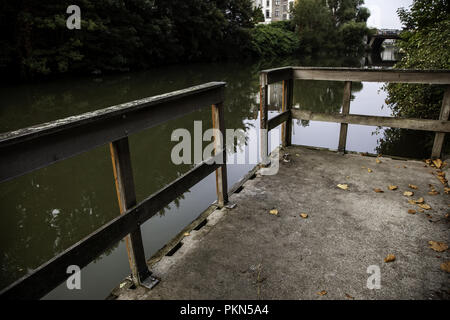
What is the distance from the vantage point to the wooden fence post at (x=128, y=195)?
2.31m

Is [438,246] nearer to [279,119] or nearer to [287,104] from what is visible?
[279,119]

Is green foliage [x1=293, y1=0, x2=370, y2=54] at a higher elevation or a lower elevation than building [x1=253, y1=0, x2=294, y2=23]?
lower

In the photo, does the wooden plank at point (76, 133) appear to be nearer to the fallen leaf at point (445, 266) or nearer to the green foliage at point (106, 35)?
the fallen leaf at point (445, 266)

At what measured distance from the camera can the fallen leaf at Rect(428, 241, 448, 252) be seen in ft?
9.65

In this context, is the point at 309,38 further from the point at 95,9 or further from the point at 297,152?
the point at 297,152

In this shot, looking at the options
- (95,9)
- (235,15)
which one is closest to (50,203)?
(95,9)

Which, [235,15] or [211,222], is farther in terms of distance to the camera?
[235,15]

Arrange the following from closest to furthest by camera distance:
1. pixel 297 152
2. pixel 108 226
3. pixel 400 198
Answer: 1. pixel 108 226
2. pixel 400 198
3. pixel 297 152

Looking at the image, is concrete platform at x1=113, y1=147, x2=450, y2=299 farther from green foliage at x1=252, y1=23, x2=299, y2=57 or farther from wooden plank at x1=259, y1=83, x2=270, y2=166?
green foliage at x1=252, y1=23, x2=299, y2=57

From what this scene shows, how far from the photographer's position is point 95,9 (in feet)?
72.8

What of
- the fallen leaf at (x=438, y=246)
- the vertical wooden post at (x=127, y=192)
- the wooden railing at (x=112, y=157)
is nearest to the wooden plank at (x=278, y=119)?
the wooden railing at (x=112, y=157)

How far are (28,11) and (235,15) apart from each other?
91.7ft

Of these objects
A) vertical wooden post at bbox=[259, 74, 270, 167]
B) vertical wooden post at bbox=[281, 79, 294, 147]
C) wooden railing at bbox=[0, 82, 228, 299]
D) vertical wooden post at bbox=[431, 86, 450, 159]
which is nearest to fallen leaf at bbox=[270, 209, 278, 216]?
wooden railing at bbox=[0, 82, 228, 299]

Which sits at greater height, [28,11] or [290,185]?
[28,11]
